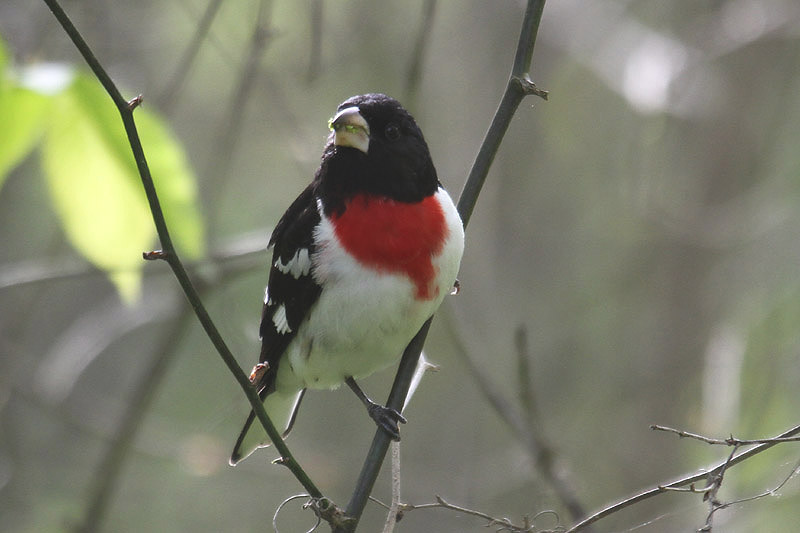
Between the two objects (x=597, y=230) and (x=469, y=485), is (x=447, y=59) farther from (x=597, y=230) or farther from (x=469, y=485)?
(x=469, y=485)

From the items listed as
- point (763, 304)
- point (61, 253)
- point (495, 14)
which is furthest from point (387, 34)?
point (763, 304)

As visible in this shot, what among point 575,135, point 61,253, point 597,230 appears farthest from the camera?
point 597,230

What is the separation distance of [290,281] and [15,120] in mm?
816

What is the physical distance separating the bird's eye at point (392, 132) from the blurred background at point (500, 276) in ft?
3.57

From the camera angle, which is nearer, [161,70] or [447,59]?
[447,59]

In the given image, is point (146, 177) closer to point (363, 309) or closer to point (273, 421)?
point (363, 309)

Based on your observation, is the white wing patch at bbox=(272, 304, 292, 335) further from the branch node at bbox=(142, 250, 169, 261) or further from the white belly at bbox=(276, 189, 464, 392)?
the branch node at bbox=(142, 250, 169, 261)

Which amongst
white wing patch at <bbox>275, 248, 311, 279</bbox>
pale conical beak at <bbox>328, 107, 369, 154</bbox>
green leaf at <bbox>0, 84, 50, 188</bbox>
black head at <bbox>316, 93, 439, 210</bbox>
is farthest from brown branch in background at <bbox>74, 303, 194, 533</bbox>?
green leaf at <bbox>0, 84, 50, 188</bbox>

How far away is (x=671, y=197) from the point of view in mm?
5121

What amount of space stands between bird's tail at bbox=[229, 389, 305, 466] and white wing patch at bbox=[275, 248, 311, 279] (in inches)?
17.9

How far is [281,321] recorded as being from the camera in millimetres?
2479

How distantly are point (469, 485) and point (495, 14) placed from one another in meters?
2.41

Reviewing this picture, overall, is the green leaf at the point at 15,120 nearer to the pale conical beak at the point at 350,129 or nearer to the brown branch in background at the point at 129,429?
the pale conical beak at the point at 350,129

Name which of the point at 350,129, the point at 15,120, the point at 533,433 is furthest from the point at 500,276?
the point at 15,120
